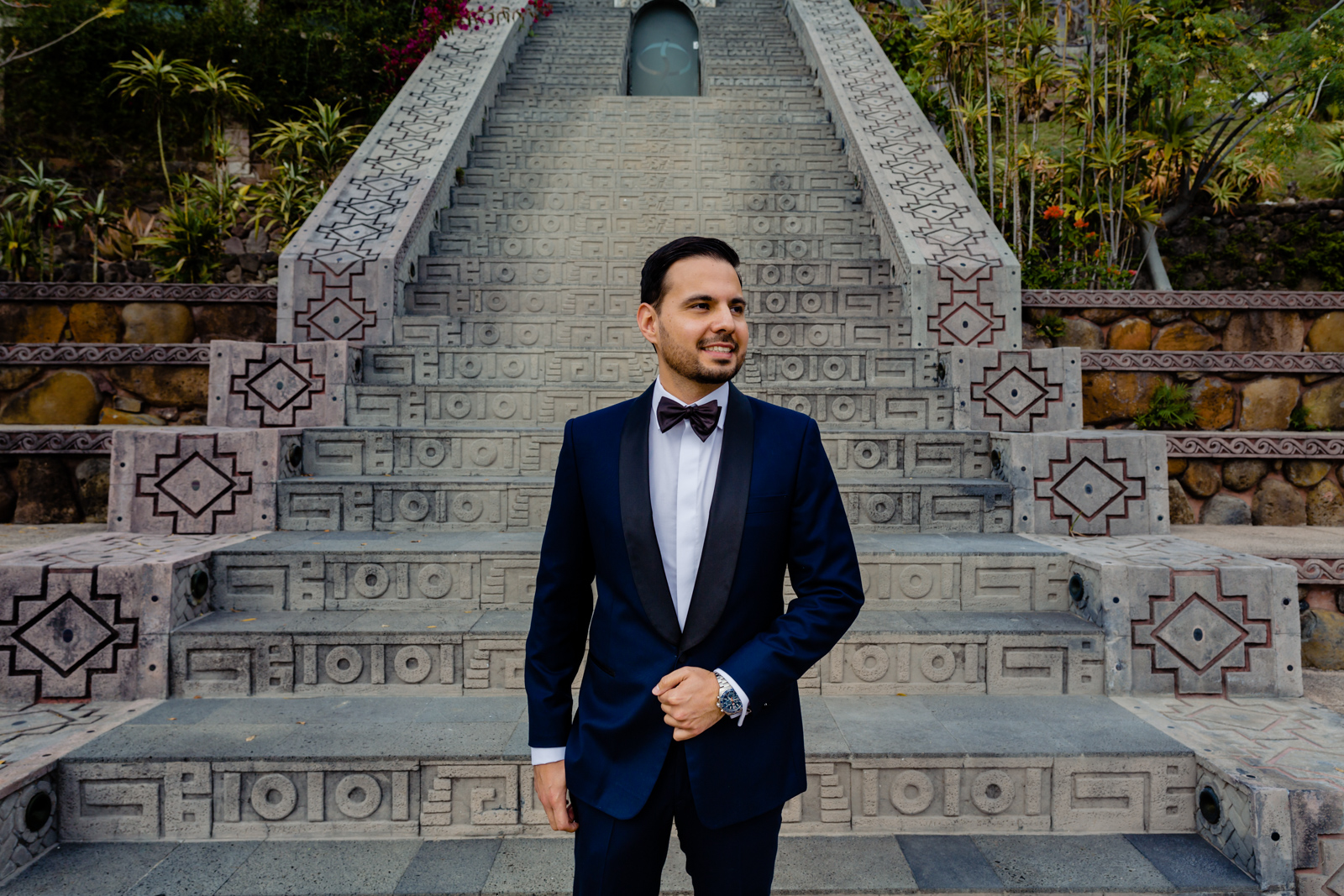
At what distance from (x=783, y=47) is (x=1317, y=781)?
32.0 ft

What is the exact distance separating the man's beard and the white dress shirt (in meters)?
0.07

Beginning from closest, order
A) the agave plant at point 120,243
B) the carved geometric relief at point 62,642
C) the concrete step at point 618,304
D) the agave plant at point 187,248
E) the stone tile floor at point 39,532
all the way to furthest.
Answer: the carved geometric relief at point 62,642
the stone tile floor at point 39,532
the concrete step at point 618,304
the agave plant at point 187,248
the agave plant at point 120,243

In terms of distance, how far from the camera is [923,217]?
518 cm

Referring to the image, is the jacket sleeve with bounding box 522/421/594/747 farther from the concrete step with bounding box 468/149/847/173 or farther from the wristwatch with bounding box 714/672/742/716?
the concrete step with bounding box 468/149/847/173

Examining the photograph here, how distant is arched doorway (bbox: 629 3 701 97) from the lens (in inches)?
463

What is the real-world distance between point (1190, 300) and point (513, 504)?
181 inches

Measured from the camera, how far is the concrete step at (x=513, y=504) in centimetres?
341

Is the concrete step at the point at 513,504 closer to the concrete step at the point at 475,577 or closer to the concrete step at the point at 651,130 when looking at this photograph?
the concrete step at the point at 475,577

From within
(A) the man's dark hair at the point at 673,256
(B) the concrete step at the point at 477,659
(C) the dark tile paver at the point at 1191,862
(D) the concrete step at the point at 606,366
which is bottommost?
(C) the dark tile paver at the point at 1191,862

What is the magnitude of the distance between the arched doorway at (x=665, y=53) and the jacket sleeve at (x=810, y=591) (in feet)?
38.6

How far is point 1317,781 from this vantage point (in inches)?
81.9

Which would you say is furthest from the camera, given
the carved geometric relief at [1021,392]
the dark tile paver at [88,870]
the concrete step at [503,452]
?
the carved geometric relief at [1021,392]

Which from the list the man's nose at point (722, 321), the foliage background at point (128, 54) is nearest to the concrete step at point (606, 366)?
the man's nose at point (722, 321)

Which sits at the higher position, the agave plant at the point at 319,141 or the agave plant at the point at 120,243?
the agave plant at the point at 319,141
